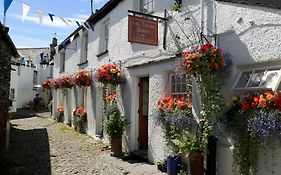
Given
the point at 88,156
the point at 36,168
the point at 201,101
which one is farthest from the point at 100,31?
the point at 201,101

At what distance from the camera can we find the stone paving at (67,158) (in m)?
7.86

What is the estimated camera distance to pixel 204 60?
18.8 ft

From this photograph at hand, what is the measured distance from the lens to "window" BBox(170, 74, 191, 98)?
7.36 metres

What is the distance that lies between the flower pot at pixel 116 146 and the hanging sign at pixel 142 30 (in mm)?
3273

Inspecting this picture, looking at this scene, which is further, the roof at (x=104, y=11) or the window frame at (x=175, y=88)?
the roof at (x=104, y=11)

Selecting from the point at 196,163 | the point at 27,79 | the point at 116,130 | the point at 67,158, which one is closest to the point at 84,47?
the point at 116,130

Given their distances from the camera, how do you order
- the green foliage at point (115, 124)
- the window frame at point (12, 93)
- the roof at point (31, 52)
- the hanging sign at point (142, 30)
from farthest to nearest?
the roof at point (31, 52)
the window frame at point (12, 93)
the green foliage at point (115, 124)
the hanging sign at point (142, 30)

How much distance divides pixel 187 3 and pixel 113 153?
4939 mm

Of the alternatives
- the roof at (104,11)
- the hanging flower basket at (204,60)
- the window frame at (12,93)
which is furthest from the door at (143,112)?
the window frame at (12,93)

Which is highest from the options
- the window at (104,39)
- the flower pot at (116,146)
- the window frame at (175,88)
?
the window at (104,39)

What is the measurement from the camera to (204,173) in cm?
621

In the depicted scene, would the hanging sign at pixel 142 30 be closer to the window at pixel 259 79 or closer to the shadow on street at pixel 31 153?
the window at pixel 259 79

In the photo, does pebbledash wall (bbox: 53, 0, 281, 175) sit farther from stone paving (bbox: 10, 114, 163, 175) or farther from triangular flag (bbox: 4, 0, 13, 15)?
triangular flag (bbox: 4, 0, 13, 15)

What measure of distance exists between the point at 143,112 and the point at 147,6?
10.4 feet
